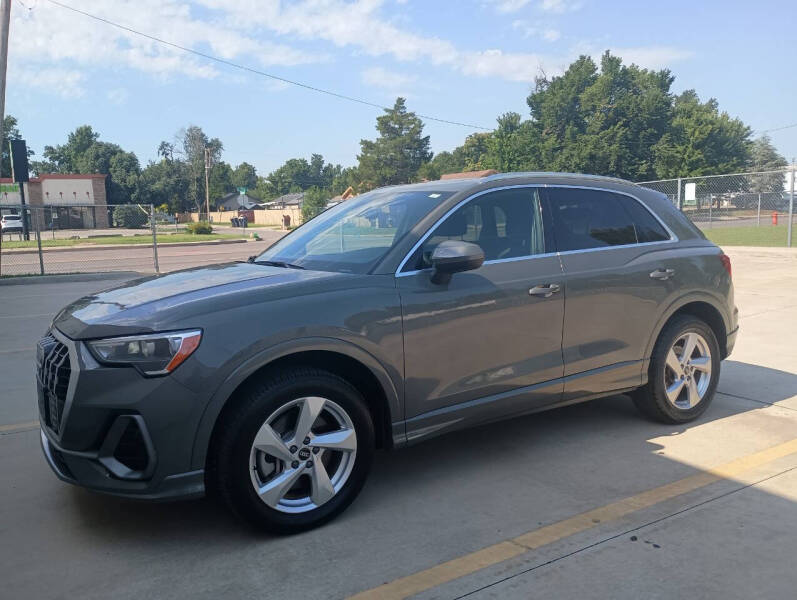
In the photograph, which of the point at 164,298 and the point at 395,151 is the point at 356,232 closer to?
the point at 164,298

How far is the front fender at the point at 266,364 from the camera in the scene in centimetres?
295

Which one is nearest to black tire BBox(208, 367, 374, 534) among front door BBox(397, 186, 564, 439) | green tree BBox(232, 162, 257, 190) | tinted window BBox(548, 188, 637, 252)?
front door BBox(397, 186, 564, 439)

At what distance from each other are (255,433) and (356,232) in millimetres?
1588

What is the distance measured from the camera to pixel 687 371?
15.6ft

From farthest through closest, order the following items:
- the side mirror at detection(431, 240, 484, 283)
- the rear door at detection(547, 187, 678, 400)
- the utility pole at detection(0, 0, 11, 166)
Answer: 1. the utility pole at detection(0, 0, 11, 166)
2. the rear door at detection(547, 187, 678, 400)
3. the side mirror at detection(431, 240, 484, 283)

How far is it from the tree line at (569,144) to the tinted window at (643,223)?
2608 inches

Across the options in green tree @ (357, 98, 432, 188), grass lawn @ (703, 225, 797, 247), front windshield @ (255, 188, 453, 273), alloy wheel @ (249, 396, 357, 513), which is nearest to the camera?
alloy wheel @ (249, 396, 357, 513)

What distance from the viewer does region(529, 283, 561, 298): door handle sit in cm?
395

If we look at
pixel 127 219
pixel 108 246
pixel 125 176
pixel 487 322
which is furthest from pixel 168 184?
pixel 487 322

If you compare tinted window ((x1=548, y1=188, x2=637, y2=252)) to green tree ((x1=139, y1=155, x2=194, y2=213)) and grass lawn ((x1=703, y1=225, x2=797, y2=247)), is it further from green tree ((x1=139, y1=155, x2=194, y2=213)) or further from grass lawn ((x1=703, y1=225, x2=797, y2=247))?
green tree ((x1=139, y1=155, x2=194, y2=213))

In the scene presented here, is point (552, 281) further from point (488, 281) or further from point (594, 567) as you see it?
point (594, 567)

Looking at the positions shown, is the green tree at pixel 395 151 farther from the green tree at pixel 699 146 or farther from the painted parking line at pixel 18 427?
the painted parking line at pixel 18 427

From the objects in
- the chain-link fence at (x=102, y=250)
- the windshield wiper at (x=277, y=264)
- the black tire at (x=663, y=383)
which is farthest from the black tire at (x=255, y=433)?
the chain-link fence at (x=102, y=250)

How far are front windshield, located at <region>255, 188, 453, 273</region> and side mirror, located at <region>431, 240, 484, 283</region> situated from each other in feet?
1.08
